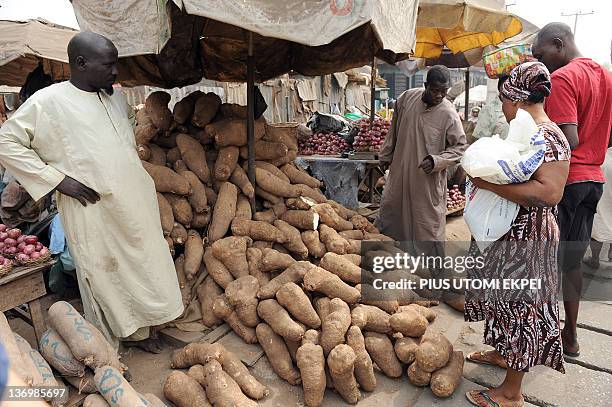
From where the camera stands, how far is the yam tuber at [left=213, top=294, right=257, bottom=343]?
2.71m

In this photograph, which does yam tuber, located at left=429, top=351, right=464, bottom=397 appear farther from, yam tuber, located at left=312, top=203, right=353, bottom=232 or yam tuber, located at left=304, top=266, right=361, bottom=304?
yam tuber, located at left=312, top=203, right=353, bottom=232

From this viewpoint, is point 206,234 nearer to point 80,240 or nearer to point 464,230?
point 80,240

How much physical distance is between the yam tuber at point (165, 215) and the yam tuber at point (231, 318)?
0.68 m

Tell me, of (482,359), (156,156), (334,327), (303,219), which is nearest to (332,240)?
(303,219)

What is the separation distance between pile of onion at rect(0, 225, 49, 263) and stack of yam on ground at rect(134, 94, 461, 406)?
815 mm

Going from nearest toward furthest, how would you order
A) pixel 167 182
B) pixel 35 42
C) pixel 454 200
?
pixel 167 182 < pixel 35 42 < pixel 454 200

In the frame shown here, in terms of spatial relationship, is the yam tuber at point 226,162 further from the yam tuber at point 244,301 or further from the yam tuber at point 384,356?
the yam tuber at point 384,356

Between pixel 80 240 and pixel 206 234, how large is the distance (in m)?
1.11

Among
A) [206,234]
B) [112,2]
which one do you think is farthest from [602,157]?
[112,2]

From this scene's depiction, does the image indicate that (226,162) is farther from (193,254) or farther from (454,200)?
(454,200)

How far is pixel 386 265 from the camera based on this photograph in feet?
10.8

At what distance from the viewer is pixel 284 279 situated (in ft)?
9.30

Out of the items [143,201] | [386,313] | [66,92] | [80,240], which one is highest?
[66,92]

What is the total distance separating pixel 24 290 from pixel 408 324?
2.34 metres
